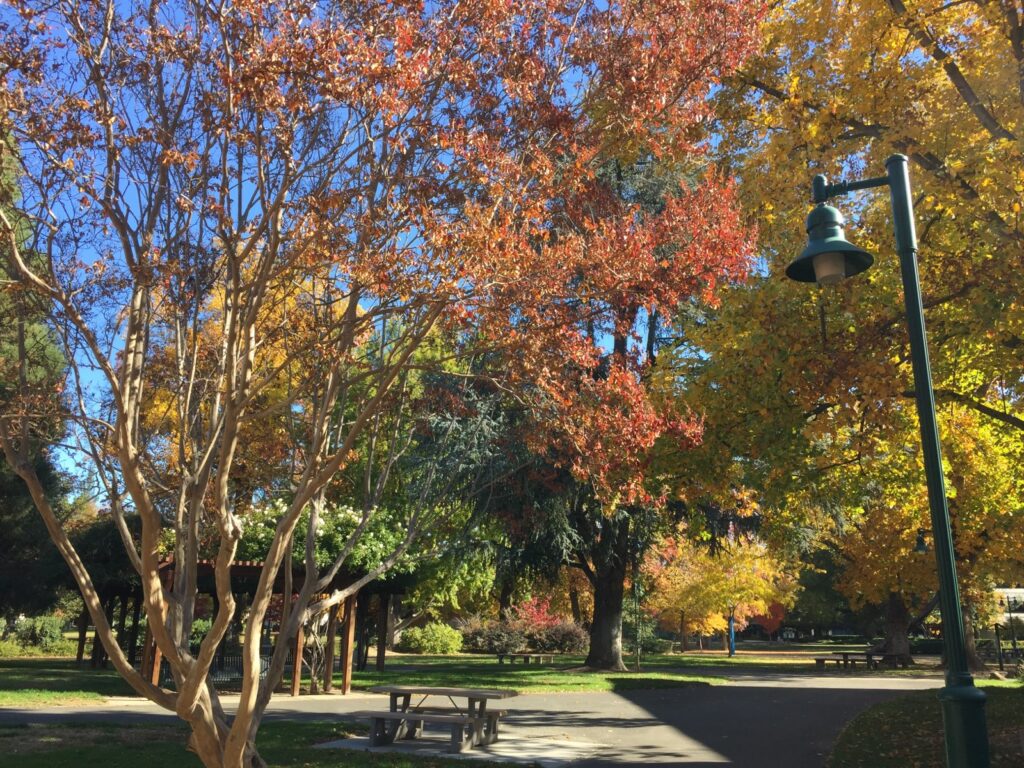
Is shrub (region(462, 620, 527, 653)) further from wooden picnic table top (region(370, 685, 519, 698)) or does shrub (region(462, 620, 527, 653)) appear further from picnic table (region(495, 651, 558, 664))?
wooden picnic table top (region(370, 685, 519, 698))

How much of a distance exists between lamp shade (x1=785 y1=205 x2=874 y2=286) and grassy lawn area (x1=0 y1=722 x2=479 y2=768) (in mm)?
6873

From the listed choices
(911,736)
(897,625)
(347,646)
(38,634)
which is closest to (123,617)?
(347,646)

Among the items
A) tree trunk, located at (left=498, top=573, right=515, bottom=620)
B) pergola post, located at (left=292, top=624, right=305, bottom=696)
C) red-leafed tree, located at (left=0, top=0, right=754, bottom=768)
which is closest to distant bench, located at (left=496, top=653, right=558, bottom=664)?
tree trunk, located at (left=498, top=573, right=515, bottom=620)

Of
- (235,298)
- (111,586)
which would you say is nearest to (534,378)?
(235,298)

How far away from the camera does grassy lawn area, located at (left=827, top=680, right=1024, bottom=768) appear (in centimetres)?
943

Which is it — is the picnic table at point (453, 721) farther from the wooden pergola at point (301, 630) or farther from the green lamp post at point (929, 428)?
the green lamp post at point (929, 428)

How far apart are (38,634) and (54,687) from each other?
22150 millimetres

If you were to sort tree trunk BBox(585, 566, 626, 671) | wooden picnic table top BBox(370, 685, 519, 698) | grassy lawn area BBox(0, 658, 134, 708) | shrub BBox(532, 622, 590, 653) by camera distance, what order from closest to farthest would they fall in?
wooden picnic table top BBox(370, 685, 519, 698), grassy lawn area BBox(0, 658, 134, 708), tree trunk BBox(585, 566, 626, 671), shrub BBox(532, 622, 590, 653)

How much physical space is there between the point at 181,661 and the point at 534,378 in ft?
11.1

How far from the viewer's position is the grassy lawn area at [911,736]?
9427 millimetres

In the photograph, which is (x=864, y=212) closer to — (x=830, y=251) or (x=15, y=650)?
(x=830, y=251)

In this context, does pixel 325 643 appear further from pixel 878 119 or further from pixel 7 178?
pixel 878 119

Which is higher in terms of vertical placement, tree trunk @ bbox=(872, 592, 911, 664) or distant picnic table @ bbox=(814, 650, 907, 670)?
tree trunk @ bbox=(872, 592, 911, 664)

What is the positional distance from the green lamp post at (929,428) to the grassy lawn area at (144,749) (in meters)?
6.34
